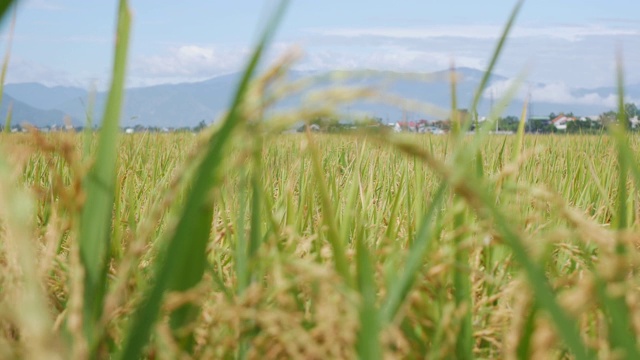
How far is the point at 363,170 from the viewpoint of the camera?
2.60m

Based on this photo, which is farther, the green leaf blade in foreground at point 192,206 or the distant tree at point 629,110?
the distant tree at point 629,110

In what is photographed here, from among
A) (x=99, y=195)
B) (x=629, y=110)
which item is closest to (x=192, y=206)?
(x=99, y=195)

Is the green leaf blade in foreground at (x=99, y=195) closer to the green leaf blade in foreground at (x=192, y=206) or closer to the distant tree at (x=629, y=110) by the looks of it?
the green leaf blade in foreground at (x=192, y=206)

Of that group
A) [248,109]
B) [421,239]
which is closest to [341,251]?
[421,239]

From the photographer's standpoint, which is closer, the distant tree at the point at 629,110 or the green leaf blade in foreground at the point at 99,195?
the green leaf blade in foreground at the point at 99,195

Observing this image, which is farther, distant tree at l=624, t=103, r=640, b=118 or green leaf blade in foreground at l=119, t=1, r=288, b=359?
distant tree at l=624, t=103, r=640, b=118

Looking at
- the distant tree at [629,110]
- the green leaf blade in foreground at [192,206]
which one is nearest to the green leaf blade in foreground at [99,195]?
the green leaf blade in foreground at [192,206]

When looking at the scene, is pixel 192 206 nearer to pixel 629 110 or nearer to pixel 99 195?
pixel 99 195

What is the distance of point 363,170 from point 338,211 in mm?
878

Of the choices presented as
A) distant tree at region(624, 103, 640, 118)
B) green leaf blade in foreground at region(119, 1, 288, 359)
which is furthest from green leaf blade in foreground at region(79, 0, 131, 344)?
distant tree at region(624, 103, 640, 118)

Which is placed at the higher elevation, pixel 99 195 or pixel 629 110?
pixel 629 110

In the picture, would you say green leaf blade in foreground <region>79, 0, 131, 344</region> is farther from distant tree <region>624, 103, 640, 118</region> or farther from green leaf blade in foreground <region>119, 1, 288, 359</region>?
distant tree <region>624, 103, 640, 118</region>

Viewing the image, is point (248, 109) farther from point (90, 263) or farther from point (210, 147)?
point (90, 263)

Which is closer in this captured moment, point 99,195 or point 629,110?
point 99,195
